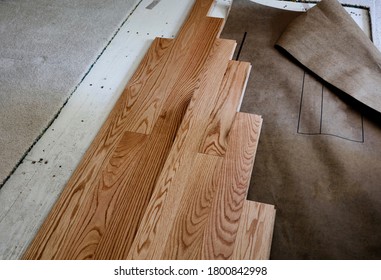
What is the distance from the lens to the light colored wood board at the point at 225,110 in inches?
51.2

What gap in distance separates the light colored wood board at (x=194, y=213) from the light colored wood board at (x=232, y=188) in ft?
0.08

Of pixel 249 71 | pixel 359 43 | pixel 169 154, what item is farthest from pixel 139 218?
pixel 359 43

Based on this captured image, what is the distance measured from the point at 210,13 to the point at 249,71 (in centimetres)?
63

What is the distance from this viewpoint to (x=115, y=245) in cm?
110

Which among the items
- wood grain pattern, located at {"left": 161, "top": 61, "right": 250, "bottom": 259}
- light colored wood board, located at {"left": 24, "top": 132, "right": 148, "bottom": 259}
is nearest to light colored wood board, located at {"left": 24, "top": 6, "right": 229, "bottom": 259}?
light colored wood board, located at {"left": 24, "top": 132, "right": 148, "bottom": 259}

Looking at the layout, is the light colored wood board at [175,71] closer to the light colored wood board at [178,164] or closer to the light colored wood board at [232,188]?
the light colored wood board at [178,164]

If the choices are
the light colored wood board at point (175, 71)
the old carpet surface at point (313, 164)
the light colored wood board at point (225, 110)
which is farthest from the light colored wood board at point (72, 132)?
the old carpet surface at point (313, 164)

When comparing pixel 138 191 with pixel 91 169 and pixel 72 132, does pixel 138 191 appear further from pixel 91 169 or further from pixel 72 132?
pixel 72 132

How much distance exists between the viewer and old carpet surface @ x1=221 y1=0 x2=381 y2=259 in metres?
1.14

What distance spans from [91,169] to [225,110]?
61 cm

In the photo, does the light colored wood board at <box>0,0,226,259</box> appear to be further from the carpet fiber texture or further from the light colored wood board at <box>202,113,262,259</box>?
the light colored wood board at <box>202,113,262,259</box>

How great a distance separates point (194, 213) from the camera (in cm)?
112
